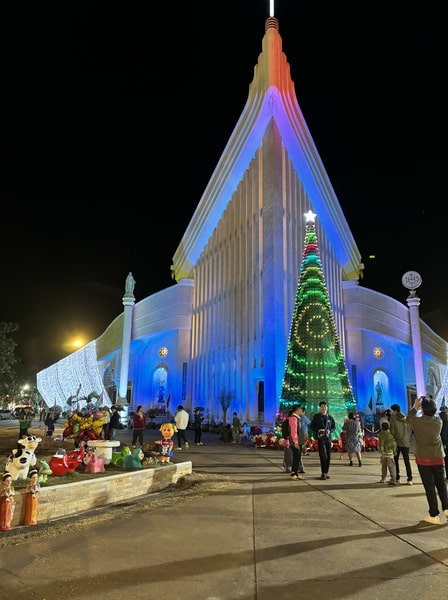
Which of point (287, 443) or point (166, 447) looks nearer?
point (166, 447)

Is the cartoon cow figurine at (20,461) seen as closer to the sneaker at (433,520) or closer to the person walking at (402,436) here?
the sneaker at (433,520)

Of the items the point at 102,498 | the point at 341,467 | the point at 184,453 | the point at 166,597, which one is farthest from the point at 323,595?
the point at 184,453

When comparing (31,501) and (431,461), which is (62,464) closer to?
(31,501)

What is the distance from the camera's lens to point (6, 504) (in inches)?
214

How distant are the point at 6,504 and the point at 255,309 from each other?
783 inches

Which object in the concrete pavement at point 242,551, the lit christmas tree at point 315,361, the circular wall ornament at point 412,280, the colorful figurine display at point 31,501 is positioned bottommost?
the concrete pavement at point 242,551

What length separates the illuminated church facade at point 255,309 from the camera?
2434 centimetres

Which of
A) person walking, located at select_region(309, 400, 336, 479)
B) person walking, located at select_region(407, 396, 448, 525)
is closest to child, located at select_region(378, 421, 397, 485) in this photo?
person walking, located at select_region(309, 400, 336, 479)

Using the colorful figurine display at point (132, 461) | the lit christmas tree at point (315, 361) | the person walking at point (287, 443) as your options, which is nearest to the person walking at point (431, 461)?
the person walking at point (287, 443)

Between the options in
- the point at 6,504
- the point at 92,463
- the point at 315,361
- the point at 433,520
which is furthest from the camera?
the point at 315,361

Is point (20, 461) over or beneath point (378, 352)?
beneath

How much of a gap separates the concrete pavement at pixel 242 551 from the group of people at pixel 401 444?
20.7 inches

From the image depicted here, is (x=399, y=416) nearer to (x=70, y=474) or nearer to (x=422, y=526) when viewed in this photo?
(x=422, y=526)

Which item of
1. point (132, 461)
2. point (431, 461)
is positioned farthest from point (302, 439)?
point (431, 461)
